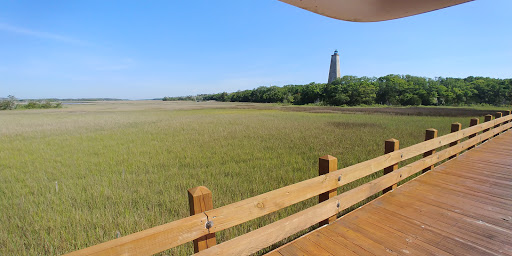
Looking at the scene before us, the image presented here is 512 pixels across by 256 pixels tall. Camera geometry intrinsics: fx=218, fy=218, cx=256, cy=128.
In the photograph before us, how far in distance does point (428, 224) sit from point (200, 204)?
2.78 m

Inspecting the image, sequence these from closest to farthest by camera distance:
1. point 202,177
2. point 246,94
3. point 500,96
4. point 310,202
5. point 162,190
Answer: point 310,202, point 162,190, point 202,177, point 500,96, point 246,94

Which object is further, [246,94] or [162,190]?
[246,94]

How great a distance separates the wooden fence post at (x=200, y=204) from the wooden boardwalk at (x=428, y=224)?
83 cm

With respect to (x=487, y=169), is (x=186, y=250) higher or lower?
lower

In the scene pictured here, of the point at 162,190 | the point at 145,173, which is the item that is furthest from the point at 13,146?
the point at 162,190

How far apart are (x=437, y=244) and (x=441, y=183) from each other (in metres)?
2.22

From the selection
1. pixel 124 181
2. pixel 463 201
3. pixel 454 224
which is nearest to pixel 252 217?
pixel 454 224

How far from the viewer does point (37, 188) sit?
5.40 m

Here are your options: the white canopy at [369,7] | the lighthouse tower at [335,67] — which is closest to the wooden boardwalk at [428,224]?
the white canopy at [369,7]

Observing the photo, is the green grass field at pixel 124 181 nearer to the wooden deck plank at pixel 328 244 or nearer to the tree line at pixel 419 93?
the wooden deck plank at pixel 328 244

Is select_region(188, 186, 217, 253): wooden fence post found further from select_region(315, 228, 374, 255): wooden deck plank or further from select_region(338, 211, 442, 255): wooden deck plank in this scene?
select_region(338, 211, 442, 255): wooden deck plank

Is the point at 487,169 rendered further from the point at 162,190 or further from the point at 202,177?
the point at 162,190

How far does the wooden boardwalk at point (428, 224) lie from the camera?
2.21 meters

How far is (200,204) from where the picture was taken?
1572 mm
